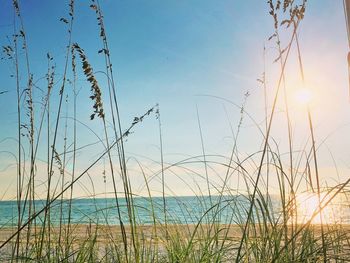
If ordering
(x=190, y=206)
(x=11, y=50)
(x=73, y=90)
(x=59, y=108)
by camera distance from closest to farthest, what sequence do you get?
(x=59, y=108) < (x=11, y=50) < (x=73, y=90) < (x=190, y=206)

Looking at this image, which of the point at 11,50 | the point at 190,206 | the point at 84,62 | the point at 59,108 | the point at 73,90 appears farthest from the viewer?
the point at 190,206

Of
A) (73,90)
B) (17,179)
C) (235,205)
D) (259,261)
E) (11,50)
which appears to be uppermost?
(11,50)

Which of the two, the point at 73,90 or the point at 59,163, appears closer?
the point at 59,163

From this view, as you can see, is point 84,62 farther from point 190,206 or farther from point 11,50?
point 190,206

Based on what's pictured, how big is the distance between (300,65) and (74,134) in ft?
4.16

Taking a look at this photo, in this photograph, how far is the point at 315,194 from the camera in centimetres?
154

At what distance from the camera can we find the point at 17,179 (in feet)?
6.73

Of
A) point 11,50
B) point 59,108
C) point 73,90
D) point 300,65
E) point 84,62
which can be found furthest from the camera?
point 73,90

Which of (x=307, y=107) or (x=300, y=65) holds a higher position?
(x=300, y=65)

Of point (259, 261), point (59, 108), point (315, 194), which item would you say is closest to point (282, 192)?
point (315, 194)

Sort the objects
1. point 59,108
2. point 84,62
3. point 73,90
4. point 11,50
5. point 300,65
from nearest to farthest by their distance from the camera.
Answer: point 84,62 < point 300,65 < point 59,108 < point 11,50 < point 73,90

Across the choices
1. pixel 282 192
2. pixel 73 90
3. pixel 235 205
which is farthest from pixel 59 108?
pixel 282 192

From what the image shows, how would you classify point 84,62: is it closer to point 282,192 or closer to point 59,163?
point 59,163

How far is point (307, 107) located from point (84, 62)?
82 cm
